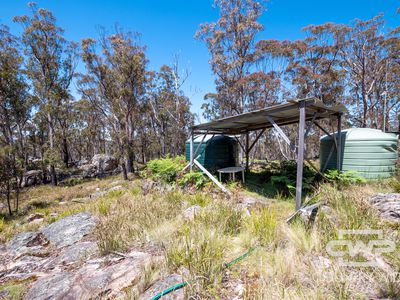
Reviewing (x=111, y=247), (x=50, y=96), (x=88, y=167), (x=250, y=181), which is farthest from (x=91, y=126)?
(x=111, y=247)

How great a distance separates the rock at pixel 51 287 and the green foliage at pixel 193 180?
4.94 m

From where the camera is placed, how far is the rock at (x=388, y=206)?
3191 mm

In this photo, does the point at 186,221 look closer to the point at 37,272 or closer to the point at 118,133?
the point at 37,272

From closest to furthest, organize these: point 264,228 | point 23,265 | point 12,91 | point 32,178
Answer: point 264,228
point 23,265
point 12,91
point 32,178

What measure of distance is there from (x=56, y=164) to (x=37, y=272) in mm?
13074

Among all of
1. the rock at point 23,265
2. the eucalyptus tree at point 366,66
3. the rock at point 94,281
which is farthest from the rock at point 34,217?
the eucalyptus tree at point 366,66

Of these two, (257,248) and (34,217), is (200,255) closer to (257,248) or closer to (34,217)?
(257,248)

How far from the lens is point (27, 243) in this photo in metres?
4.05

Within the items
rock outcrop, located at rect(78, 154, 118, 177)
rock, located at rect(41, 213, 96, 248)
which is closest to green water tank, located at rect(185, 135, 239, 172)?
rock, located at rect(41, 213, 96, 248)

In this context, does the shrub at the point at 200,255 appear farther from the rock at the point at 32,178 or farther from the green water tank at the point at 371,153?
the rock at the point at 32,178

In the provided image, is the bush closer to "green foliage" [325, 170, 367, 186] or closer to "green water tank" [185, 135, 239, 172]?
"green water tank" [185, 135, 239, 172]

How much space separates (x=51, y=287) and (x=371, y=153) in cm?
868

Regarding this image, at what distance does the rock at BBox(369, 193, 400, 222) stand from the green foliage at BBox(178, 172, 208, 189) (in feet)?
16.3

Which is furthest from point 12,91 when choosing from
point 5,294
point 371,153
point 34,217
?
point 371,153
